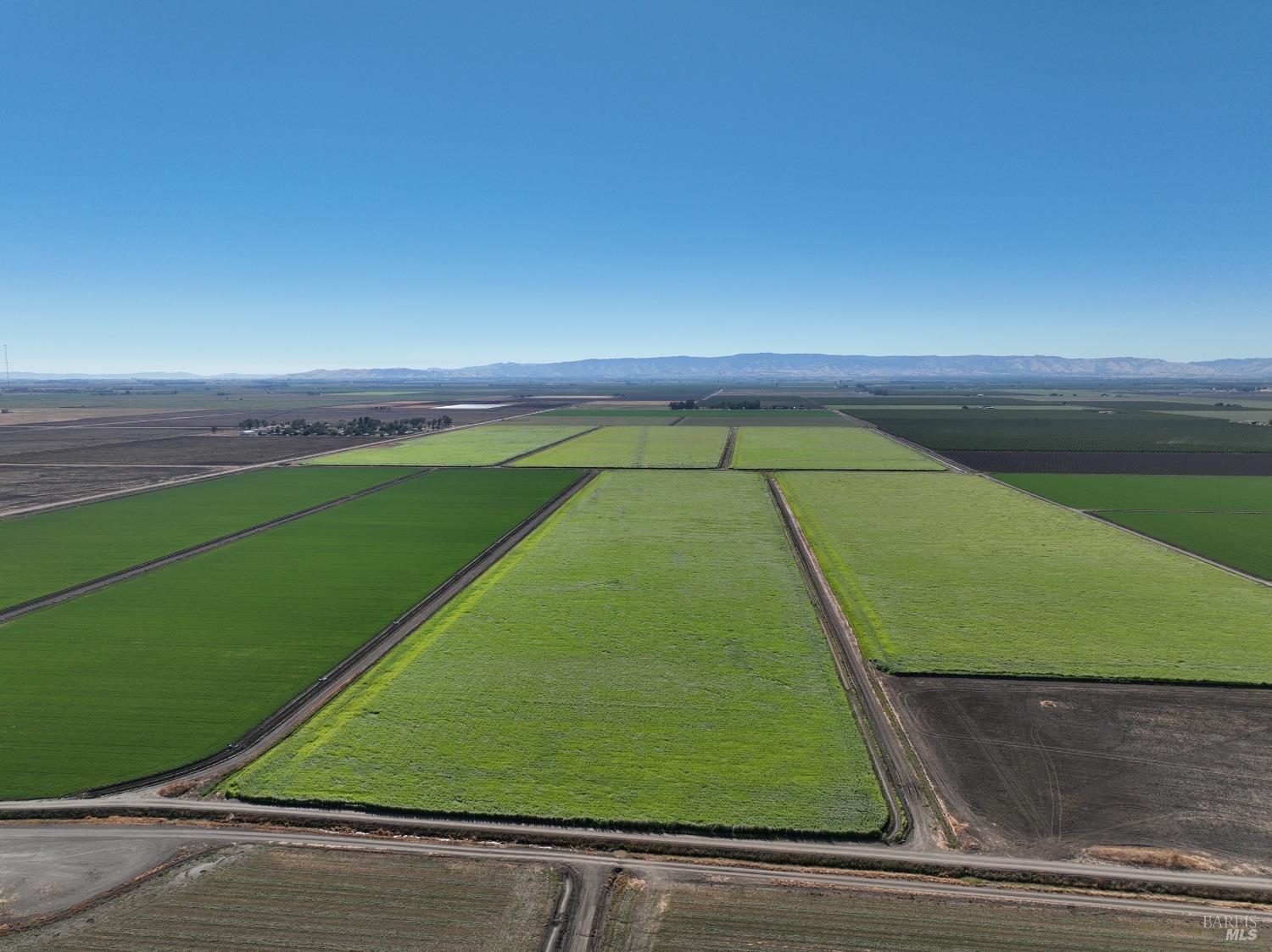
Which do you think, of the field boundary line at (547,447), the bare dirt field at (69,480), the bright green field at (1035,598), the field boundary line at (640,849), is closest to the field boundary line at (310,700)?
the field boundary line at (640,849)

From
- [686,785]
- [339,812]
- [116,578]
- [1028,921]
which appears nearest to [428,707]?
[339,812]

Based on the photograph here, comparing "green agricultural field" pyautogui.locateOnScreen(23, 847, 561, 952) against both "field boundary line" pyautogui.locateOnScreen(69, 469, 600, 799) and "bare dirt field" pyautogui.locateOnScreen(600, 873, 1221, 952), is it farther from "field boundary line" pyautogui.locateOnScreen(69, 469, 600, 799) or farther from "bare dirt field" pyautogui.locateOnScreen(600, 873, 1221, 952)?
"field boundary line" pyautogui.locateOnScreen(69, 469, 600, 799)

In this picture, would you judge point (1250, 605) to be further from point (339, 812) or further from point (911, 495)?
point (339, 812)

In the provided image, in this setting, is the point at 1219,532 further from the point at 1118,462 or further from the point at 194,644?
the point at 194,644

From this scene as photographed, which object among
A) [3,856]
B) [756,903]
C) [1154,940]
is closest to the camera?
[1154,940]

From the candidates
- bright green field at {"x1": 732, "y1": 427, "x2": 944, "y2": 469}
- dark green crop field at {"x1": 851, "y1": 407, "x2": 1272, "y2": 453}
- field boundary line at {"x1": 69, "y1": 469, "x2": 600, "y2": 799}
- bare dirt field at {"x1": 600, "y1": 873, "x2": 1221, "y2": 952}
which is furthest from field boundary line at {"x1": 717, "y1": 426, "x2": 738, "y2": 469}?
bare dirt field at {"x1": 600, "y1": 873, "x2": 1221, "y2": 952}

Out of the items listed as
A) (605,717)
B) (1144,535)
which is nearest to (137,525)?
(605,717)
